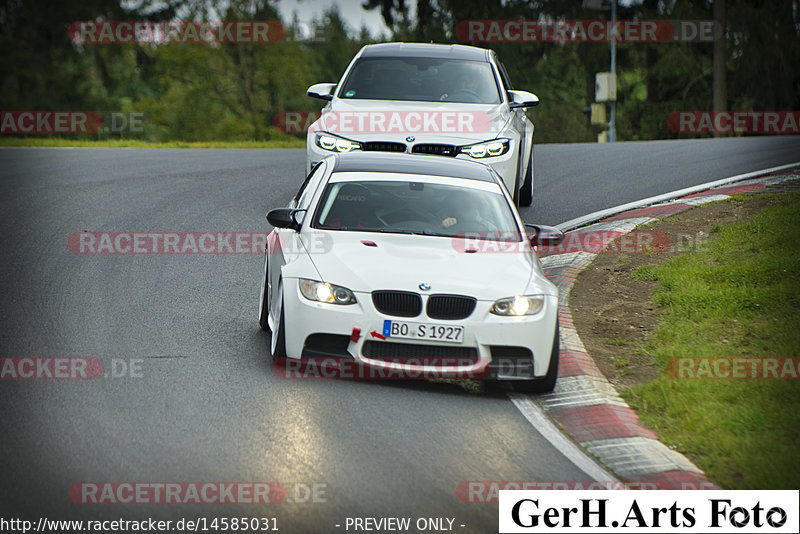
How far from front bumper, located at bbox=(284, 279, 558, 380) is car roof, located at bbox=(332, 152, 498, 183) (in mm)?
1911

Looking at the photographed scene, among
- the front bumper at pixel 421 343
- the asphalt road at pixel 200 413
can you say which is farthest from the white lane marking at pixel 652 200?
the front bumper at pixel 421 343

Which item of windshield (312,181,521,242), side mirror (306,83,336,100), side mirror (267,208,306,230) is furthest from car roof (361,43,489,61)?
side mirror (267,208,306,230)

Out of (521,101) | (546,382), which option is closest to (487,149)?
(521,101)

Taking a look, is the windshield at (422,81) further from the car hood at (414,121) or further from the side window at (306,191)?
the side window at (306,191)

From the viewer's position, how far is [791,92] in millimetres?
46781

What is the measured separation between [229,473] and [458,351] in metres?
2.22

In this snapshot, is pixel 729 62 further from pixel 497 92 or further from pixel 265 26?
pixel 497 92

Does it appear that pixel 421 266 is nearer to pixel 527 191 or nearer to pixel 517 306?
pixel 517 306

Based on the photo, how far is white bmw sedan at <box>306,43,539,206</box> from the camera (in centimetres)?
1192

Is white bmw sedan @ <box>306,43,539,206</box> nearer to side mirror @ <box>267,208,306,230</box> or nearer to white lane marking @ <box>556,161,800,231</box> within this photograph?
white lane marking @ <box>556,161,800,231</box>

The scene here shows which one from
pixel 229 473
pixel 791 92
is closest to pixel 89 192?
pixel 229 473

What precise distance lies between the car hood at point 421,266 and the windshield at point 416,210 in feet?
0.79

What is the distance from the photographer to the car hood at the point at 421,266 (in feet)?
24.5

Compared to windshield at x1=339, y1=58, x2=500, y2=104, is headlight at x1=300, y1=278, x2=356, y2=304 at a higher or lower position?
lower
